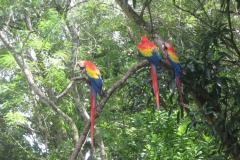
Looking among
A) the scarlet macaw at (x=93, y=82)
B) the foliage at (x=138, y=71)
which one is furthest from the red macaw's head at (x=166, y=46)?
the scarlet macaw at (x=93, y=82)

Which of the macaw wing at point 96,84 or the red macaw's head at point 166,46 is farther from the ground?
the red macaw's head at point 166,46

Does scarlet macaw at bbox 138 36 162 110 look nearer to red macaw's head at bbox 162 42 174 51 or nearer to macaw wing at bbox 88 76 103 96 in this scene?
red macaw's head at bbox 162 42 174 51

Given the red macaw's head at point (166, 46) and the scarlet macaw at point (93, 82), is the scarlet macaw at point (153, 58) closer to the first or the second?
the red macaw's head at point (166, 46)

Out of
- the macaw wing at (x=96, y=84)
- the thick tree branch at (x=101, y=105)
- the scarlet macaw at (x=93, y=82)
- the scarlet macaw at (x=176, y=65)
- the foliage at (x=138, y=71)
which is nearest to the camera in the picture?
the thick tree branch at (x=101, y=105)

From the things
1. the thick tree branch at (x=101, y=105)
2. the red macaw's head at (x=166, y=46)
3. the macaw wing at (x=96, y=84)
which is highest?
the red macaw's head at (x=166, y=46)

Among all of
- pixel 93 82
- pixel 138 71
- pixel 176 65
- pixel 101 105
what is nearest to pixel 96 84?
pixel 93 82

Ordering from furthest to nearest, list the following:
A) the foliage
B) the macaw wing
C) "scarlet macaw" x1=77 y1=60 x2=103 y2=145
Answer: the foliage
the macaw wing
"scarlet macaw" x1=77 y1=60 x2=103 y2=145

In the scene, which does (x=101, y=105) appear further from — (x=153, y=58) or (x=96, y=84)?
(x=153, y=58)

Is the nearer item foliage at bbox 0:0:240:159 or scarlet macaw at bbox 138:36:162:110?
scarlet macaw at bbox 138:36:162:110

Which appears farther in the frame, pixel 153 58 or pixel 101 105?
pixel 153 58

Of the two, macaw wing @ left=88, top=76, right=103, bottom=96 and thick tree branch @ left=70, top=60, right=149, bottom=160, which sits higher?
macaw wing @ left=88, top=76, right=103, bottom=96

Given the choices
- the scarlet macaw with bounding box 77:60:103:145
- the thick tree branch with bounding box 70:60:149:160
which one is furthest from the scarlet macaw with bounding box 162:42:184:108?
the scarlet macaw with bounding box 77:60:103:145

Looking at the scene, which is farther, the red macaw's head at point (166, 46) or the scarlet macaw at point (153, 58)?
the red macaw's head at point (166, 46)

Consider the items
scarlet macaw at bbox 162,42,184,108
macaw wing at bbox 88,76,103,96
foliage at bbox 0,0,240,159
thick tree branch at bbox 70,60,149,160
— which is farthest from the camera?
foliage at bbox 0,0,240,159
